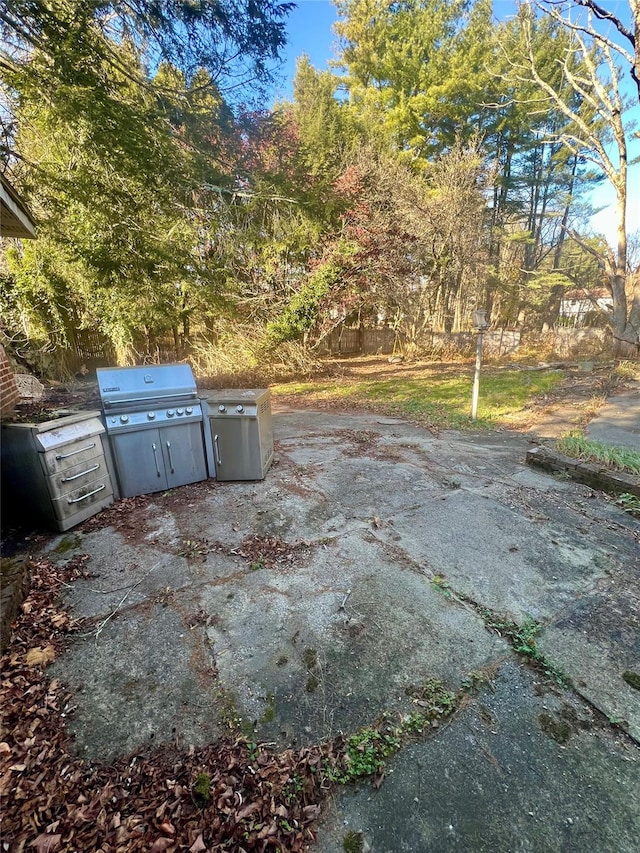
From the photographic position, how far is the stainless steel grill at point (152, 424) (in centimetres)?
342

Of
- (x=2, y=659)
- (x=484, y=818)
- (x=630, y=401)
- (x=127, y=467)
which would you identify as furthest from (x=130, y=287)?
(x=630, y=401)

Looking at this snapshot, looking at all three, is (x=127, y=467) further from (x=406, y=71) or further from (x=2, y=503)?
(x=406, y=71)

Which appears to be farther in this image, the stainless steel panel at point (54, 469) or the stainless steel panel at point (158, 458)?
the stainless steel panel at point (158, 458)

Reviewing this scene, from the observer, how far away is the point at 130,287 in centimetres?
864

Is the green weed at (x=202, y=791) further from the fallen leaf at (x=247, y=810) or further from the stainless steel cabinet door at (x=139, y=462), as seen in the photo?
the stainless steel cabinet door at (x=139, y=462)

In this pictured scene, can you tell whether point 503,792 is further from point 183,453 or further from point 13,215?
point 13,215

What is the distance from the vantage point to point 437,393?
9.28m

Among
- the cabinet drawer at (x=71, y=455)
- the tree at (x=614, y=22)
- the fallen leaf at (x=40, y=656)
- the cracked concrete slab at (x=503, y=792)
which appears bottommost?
the cracked concrete slab at (x=503, y=792)

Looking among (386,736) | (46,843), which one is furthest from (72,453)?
(386,736)

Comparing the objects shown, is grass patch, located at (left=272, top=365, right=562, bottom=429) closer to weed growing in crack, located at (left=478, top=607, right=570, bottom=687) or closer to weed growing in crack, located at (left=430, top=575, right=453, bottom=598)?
weed growing in crack, located at (left=430, top=575, right=453, bottom=598)

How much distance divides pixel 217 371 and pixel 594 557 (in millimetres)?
9318

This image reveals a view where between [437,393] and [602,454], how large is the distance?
5.14 m

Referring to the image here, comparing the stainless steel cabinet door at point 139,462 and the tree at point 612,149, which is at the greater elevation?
the tree at point 612,149

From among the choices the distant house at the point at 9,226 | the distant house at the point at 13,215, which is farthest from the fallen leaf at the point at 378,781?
the distant house at the point at 13,215
